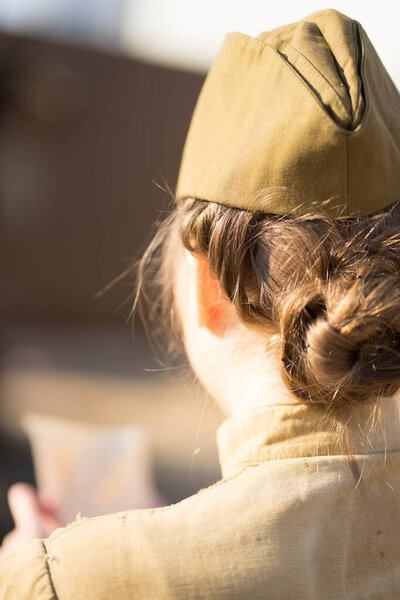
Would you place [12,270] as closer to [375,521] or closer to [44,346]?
[44,346]

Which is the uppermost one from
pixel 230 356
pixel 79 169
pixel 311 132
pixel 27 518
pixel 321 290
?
pixel 311 132

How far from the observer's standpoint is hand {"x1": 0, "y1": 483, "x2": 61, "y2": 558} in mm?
1048

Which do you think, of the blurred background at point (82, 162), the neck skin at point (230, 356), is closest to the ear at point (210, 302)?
the neck skin at point (230, 356)

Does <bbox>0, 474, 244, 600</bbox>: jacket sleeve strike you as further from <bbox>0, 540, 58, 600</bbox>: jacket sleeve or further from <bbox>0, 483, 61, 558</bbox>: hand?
<bbox>0, 483, 61, 558</bbox>: hand

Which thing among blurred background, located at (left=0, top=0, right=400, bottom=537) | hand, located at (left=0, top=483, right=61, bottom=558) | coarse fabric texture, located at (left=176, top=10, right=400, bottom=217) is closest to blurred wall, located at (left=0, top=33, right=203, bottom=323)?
blurred background, located at (left=0, top=0, right=400, bottom=537)

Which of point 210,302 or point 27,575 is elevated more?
point 210,302

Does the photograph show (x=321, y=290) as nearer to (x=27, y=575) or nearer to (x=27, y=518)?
(x=27, y=575)

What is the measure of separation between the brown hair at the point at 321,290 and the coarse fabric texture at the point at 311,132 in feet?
0.10

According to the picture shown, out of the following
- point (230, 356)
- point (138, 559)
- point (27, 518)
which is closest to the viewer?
point (138, 559)

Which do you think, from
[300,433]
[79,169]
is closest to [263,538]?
[300,433]

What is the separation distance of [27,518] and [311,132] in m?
0.79

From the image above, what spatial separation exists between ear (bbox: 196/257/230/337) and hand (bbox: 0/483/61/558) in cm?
47

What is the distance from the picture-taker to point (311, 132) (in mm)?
811

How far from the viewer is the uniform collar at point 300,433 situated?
80 cm
